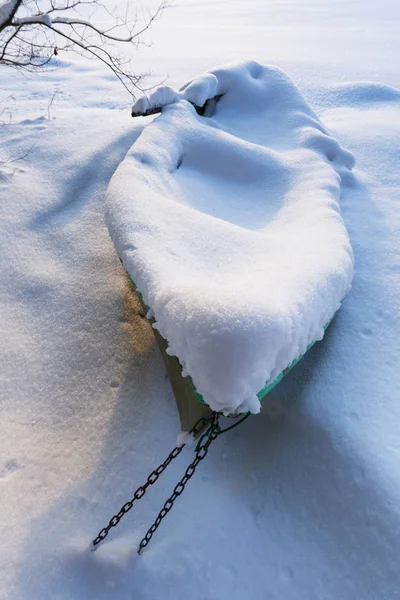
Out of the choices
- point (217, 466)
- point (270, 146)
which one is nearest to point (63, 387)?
point (217, 466)

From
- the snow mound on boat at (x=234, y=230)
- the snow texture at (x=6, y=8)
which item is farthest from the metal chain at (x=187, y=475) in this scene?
the snow texture at (x=6, y=8)

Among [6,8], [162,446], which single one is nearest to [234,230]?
[162,446]

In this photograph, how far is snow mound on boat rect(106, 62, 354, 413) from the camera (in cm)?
138

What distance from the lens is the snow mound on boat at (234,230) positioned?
1377 mm

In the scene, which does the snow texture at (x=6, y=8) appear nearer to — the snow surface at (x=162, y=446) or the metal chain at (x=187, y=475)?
the snow surface at (x=162, y=446)

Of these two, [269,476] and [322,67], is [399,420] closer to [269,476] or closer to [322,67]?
[269,476]

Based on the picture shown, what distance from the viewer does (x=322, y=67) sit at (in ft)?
23.2

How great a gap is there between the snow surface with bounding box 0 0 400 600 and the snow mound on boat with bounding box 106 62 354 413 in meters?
0.40

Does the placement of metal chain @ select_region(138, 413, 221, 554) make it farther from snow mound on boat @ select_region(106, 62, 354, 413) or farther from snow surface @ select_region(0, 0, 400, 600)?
snow mound on boat @ select_region(106, 62, 354, 413)

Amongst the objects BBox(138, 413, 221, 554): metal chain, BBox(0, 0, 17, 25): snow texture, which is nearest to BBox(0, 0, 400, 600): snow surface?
BBox(138, 413, 221, 554): metal chain

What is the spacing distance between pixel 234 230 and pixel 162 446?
1.06 metres

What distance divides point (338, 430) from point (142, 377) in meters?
0.98

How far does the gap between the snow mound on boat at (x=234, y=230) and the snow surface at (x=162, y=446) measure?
15.7 inches

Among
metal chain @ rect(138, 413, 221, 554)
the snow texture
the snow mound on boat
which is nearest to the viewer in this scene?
the snow mound on boat
